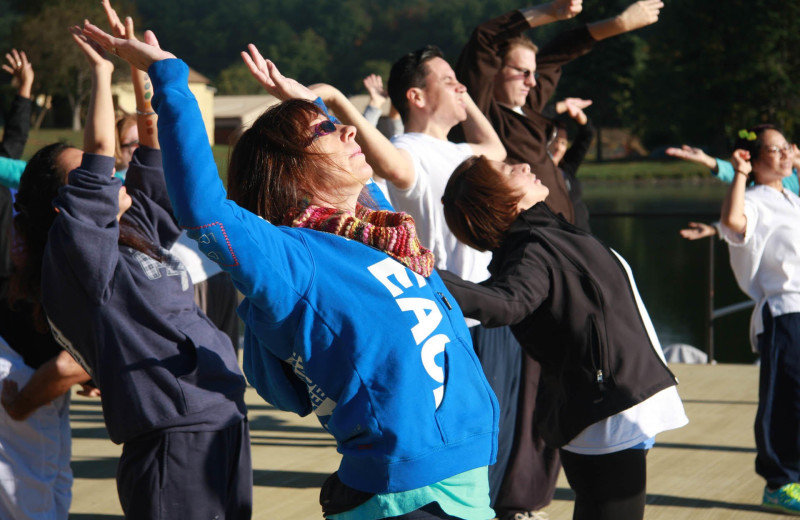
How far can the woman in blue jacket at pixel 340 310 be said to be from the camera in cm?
162

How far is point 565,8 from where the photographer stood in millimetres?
4141

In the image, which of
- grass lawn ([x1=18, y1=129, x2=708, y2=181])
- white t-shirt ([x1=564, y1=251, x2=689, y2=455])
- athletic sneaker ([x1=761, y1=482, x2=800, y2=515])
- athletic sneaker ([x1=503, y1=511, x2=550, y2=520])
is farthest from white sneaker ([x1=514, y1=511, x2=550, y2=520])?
grass lawn ([x1=18, y1=129, x2=708, y2=181])

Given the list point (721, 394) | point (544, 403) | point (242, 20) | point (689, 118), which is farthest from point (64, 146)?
point (242, 20)

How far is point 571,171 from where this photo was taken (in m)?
5.77

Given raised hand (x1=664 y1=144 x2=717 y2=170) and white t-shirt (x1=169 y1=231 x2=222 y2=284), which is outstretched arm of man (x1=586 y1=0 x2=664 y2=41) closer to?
raised hand (x1=664 y1=144 x2=717 y2=170)

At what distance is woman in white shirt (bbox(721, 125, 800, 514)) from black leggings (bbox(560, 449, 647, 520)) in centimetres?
139

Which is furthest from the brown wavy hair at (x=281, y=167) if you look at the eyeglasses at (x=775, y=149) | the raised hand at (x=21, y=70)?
the raised hand at (x=21, y=70)

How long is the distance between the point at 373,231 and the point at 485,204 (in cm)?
84

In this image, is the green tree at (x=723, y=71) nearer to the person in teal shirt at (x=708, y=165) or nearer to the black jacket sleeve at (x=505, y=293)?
the person in teal shirt at (x=708, y=165)

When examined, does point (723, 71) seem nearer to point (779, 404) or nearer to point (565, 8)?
point (565, 8)

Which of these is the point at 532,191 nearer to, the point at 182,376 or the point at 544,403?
the point at 544,403

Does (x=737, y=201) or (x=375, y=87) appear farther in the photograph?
(x=375, y=87)

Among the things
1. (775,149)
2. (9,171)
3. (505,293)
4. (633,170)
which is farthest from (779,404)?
(633,170)

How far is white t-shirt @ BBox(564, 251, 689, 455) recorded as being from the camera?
97.6 inches
